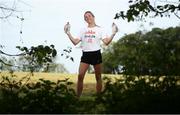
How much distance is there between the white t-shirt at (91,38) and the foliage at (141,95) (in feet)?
11.0

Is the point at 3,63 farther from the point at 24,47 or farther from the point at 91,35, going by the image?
the point at 91,35

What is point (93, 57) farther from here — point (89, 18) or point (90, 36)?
point (89, 18)

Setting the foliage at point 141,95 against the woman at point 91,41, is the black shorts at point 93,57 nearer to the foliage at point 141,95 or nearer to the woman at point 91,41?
the woman at point 91,41

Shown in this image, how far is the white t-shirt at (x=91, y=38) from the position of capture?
10.3 metres

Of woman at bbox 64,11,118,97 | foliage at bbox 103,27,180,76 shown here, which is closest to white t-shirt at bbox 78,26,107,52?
woman at bbox 64,11,118,97

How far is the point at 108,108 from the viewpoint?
662 cm

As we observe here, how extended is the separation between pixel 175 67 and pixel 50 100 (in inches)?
73.3

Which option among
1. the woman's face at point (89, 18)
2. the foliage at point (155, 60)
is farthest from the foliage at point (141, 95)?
the woman's face at point (89, 18)

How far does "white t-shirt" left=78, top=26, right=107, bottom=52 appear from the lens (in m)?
10.3

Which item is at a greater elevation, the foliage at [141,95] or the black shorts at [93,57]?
the black shorts at [93,57]

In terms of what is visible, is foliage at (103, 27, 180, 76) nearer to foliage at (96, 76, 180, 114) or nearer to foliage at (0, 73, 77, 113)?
foliage at (96, 76, 180, 114)

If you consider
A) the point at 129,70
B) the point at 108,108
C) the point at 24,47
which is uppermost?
the point at 24,47

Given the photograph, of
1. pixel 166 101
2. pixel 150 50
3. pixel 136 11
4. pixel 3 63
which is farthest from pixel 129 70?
pixel 3 63

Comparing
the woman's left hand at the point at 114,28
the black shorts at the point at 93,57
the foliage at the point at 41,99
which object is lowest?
the foliage at the point at 41,99
